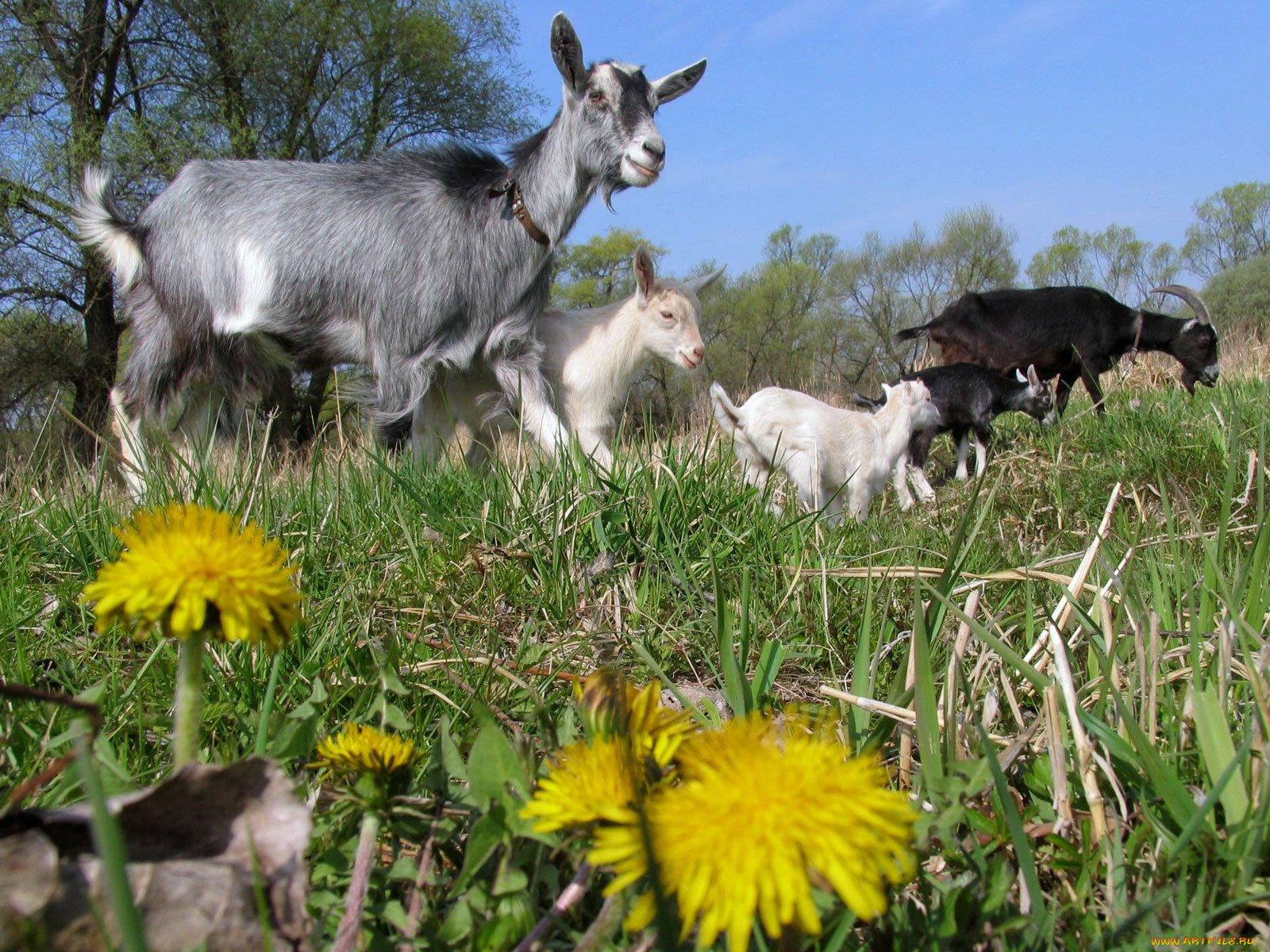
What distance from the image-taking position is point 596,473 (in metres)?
2.48

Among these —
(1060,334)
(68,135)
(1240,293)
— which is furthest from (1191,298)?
(1240,293)

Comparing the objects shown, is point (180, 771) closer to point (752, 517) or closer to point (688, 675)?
point (688, 675)

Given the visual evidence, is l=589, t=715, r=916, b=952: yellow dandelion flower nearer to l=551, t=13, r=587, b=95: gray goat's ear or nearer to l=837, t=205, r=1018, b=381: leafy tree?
l=551, t=13, r=587, b=95: gray goat's ear

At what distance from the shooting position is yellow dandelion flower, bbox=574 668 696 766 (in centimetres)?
71

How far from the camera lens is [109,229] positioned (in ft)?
18.1

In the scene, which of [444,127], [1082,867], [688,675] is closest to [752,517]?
[688,675]

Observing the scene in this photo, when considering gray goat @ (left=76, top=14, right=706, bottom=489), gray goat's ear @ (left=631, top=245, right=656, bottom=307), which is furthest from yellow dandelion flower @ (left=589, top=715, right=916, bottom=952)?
gray goat's ear @ (left=631, top=245, right=656, bottom=307)

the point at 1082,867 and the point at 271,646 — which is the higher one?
the point at 271,646

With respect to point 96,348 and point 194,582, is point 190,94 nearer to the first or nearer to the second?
point 96,348

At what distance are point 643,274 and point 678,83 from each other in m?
1.32

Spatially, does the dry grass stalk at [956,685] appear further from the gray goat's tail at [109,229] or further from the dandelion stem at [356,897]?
→ the gray goat's tail at [109,229]

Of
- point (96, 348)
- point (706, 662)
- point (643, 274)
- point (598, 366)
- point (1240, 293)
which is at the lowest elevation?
point (706, 662)

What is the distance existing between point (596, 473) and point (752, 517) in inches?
19.1

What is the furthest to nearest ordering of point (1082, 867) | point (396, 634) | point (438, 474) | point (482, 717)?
point (438, 474), point (396, 634), point (1082, 867), point (482, 717)
